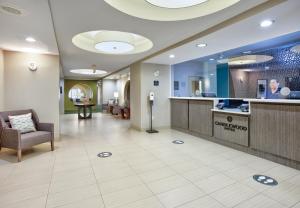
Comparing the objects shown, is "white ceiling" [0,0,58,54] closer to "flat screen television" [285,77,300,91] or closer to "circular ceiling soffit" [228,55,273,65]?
"flat screen television" [285,77,300,91]

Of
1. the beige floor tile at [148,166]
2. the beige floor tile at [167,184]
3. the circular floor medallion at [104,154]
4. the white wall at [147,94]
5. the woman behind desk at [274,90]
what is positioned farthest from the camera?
the white wall at [147,94]

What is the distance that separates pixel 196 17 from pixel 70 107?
15.4m

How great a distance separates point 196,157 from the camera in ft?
11.6

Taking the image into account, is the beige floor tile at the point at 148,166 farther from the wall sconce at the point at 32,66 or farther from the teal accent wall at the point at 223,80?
the teal accent wall at the point at 223,80

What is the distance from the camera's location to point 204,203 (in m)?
2.04

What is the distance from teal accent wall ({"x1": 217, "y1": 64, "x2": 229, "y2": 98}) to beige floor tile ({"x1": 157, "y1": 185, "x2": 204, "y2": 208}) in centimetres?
473

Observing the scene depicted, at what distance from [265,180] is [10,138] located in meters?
4.68

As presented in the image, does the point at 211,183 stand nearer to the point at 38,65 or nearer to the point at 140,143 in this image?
the point at 140,143

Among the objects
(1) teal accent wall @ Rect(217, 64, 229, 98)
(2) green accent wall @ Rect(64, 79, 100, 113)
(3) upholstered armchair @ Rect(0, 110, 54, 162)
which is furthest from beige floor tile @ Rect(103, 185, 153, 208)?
(2) green accent wall @ Rect(64, 79, 100, 113)

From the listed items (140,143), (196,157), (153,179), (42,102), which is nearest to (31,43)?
(42,102)

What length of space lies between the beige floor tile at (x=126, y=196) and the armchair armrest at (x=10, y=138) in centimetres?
240

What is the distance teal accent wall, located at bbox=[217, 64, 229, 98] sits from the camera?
21.2 ft

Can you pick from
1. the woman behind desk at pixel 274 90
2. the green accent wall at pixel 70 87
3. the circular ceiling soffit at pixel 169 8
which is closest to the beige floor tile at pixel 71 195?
→ the circular ceiling soffit at pixel 169 8

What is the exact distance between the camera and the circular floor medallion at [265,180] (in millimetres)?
2473
